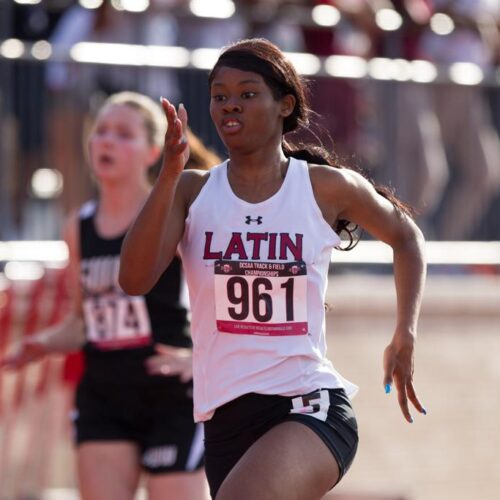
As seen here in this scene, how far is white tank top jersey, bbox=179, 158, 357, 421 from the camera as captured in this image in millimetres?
4402

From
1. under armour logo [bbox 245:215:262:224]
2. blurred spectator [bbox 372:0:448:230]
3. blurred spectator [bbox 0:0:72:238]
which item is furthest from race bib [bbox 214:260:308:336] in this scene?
blurred spectator [bbox 372:0:448:230]

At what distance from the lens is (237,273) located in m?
4.39

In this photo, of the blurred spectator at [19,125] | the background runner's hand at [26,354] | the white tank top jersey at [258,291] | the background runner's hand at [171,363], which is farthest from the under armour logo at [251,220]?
the blurred spectator at [19,125]

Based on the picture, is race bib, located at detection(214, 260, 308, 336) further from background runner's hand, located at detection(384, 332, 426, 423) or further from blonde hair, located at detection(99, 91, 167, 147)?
blonde hair, located at detection(99, 91, 167, 147)

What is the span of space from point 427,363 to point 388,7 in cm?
283

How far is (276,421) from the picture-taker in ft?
14.4

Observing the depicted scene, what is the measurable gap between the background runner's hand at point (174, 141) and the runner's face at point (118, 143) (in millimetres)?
1990

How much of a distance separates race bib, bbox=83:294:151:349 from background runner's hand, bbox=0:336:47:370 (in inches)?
11.9

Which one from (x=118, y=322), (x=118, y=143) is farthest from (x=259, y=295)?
(x=118, y=143)

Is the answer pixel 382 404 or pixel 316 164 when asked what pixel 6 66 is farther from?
pixel 316 164

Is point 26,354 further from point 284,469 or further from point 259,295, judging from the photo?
point 284,469

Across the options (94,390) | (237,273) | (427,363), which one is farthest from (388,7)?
(237,273)

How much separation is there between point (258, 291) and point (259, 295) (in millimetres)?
14

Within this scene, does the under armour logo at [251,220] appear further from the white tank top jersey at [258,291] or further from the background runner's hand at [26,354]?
the background runner's hand at [26,354]
